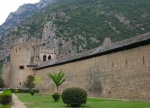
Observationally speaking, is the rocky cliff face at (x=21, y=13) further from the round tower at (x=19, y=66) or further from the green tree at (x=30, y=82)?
the green tree at (x=30, y=82)

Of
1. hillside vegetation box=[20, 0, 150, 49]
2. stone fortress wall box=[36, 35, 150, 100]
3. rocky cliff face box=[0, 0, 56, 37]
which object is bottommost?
stone fortress wall box=[36, 35, 150, 100]

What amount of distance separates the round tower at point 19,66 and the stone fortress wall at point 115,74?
78.7 feet

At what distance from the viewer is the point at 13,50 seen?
6072 cm

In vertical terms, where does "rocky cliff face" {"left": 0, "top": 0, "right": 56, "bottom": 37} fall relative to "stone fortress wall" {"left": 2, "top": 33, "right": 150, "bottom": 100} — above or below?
above

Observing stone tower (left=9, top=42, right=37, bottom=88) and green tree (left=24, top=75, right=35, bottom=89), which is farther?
stone tower (left=9, top=42, right=37, bottom=88)

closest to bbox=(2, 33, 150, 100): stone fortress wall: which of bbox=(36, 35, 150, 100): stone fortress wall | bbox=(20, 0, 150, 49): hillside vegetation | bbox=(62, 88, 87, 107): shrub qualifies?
bbox=(36, 35, 150, 100): stone fortress wall

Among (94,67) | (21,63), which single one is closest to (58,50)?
(21,63)

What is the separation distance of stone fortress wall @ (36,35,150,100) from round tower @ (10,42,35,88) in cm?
2398

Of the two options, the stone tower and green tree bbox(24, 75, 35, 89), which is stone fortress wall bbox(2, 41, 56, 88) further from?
green tree bbox(24, 75, 35, 89)

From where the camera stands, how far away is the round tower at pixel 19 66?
60.0m

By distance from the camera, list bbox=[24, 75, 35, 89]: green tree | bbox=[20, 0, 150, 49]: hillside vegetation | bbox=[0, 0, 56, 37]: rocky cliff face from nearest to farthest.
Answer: bbox=[24, 75, 35, 89]: green tree < bbox=[20, 0, 150, 49]: hillside vegetation < bbox=[0, 0, 56, 37]: rocky cliff face

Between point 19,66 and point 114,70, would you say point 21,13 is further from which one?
point 114,70

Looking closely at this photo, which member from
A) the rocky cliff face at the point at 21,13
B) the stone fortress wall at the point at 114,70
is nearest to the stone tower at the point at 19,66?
the stone fortress wall at the point at 114,70

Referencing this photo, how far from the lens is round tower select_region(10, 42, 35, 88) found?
6003 cm
